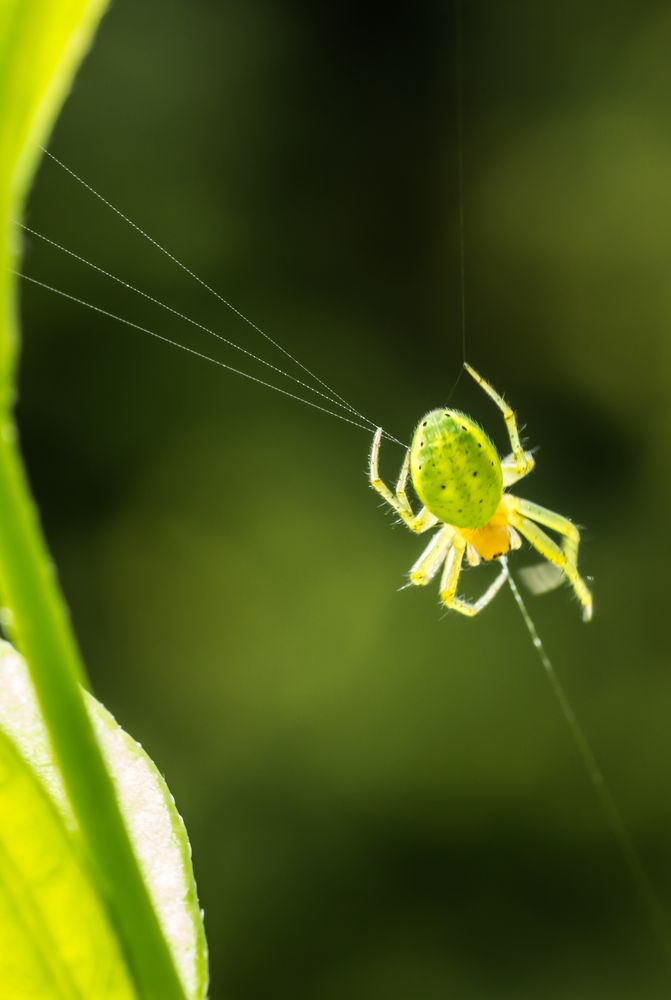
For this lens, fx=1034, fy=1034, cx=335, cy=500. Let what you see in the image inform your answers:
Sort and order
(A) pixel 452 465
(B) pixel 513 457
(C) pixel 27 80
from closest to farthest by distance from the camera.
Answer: (C) pixel 27 80
(A) pixel 452 465
(B) pixel 513 457

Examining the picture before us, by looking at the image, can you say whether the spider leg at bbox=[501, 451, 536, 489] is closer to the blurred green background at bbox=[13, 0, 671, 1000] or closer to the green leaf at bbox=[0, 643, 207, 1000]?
the blurred green background at bbox=[13, 0, 671, 1000]

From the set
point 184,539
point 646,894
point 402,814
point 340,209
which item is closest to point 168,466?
point 184,539

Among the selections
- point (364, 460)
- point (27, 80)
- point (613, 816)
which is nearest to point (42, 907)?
point (27, 80)

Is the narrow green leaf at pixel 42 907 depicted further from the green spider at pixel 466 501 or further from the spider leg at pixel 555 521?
the spider leg at pixel 555 521

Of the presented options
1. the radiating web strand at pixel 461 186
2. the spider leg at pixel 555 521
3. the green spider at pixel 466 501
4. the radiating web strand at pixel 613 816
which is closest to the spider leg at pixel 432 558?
the green spider at pixel 466 501

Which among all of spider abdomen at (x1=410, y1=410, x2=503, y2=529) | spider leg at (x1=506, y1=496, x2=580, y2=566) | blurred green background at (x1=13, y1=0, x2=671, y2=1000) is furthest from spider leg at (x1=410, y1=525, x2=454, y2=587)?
blurred green background at (x1=13, y1=0, x2=671, y2=1000)

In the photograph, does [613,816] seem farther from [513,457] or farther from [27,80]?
[27,80]
